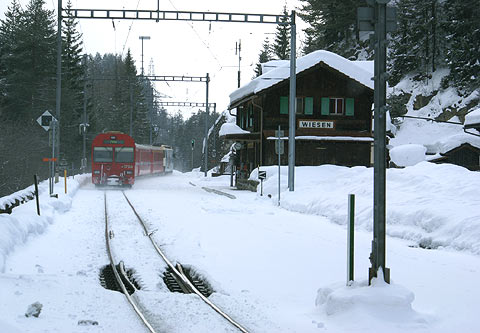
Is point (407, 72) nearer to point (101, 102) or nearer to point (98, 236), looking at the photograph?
point (98, 236)

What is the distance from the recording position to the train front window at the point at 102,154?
104 ft

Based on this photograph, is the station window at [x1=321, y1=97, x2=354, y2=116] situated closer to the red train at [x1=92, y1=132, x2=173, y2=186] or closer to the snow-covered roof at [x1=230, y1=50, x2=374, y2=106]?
the snow-covered roof at [x1=230, y1=50, x2=374, y2=106]

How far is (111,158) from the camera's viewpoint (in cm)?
3180

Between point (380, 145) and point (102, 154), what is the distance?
87.9 feet

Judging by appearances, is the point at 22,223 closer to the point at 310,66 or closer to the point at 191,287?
the point at 191,287

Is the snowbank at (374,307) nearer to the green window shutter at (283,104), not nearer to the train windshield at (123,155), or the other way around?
the train windshield at (123,155)

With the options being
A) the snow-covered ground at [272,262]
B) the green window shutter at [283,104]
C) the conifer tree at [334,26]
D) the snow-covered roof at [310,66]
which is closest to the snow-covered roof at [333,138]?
the green window shutter at [283,104]

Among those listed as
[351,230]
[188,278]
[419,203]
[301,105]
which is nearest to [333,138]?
[301,105]

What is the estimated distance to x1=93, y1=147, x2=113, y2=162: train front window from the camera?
31.7 meters

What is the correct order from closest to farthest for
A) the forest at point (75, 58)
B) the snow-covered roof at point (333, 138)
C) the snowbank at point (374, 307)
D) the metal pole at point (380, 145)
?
the snowbank at point (374, 307) → the metal pole at point (380, 145) → the snow-covered roof at point (333, 138) → the forest at point (75, 58)

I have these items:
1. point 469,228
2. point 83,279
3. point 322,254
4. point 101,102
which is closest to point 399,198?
point 469,228

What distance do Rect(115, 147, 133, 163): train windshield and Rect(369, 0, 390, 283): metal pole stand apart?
86.7 feet

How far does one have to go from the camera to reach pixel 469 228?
35.3 ft

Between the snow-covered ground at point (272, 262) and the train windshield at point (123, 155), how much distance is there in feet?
40.7
